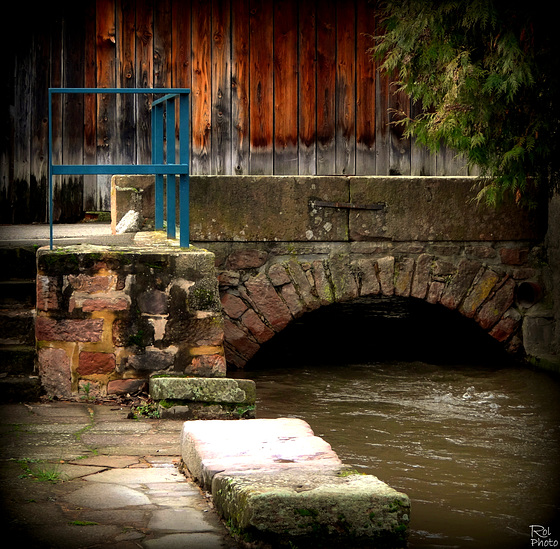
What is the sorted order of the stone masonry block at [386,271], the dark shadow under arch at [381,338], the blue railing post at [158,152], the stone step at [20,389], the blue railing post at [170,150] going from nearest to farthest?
1. the stone step at [20,389]
2. the blue railing post at [170,150]
3. the blue railing post at [158,152]
4. the stone masonry block at [386,271]
5. the dark shadow under arch at [381,338]

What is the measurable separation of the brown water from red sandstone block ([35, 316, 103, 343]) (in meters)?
1.51

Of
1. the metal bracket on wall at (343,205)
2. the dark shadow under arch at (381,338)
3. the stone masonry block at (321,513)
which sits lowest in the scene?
the dark shadow under arch at (381,338)

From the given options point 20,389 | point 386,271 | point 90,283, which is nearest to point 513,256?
point 386,271

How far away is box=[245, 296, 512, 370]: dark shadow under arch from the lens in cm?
774

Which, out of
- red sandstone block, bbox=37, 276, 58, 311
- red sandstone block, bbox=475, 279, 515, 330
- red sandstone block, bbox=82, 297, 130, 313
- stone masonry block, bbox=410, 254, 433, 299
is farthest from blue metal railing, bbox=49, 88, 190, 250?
red sandstone block, bbox=475, 279, 515, 330

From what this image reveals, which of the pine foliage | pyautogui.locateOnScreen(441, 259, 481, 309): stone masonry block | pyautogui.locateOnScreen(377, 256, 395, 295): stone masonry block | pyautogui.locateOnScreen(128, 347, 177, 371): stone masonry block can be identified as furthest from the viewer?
pyautogui.locateOnScreen(441, 259, 481, 309): stone masonry block

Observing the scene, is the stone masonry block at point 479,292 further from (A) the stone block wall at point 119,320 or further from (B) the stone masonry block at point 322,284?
(A) the stone block wall at point 119,320

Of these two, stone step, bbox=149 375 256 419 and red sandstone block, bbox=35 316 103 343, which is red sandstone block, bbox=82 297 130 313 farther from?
stone step, bbox=149 375 256 419

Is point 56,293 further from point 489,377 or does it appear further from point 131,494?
point 489,377

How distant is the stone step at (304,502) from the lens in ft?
8.26

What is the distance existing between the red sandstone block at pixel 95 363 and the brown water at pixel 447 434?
137 cm

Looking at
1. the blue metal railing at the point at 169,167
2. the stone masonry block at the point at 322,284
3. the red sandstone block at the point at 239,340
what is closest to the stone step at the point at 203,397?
the blue metal railing at the point at 169,167

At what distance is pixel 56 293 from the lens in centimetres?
452

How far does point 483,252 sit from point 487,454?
2.60 meters
